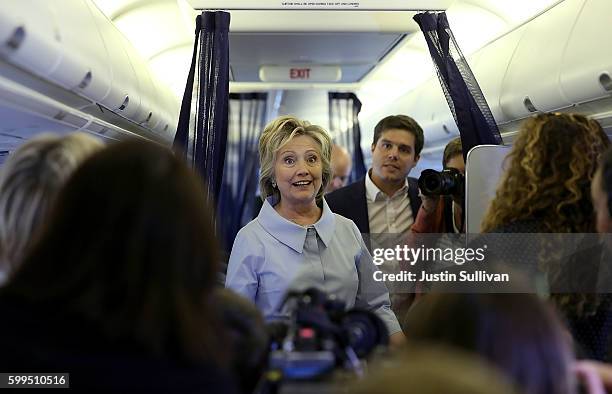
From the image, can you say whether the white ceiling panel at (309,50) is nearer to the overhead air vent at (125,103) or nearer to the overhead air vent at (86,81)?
the overhead air vent at (125,103)

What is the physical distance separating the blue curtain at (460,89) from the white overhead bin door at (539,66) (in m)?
0.67

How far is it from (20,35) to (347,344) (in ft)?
6.20

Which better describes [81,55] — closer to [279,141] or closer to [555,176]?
[279,141]

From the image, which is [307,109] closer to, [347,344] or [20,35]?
[20,35]

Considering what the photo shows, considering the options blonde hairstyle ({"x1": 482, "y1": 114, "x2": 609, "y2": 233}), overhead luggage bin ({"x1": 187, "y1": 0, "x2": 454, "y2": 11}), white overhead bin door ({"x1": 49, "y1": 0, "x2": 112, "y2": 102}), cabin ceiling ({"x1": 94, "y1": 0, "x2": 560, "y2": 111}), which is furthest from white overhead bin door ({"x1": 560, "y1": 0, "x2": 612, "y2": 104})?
white overhead bin door ({"x1": 49, "y1": 0, "x2": 112, "y2": 102})

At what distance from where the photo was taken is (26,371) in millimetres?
1196

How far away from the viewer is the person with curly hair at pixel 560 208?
205 centimetres

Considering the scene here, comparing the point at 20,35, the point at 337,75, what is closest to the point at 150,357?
the point at 20,35

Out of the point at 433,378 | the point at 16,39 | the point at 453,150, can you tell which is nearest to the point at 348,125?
the point at 453,150

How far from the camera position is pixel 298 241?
8.92 ft

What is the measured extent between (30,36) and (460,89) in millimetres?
1927

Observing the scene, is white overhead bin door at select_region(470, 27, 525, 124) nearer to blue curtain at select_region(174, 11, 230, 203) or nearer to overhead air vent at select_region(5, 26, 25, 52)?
blue curtain at select_region(174, 11, 230, 203)

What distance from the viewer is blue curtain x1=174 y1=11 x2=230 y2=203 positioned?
10.5 ft

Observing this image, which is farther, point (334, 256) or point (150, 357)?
point (334, 256)
